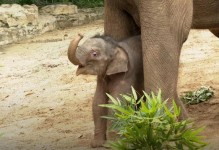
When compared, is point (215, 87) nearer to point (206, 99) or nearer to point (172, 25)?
point (206, 99)

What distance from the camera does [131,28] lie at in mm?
5547

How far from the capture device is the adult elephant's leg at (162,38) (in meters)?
4.91

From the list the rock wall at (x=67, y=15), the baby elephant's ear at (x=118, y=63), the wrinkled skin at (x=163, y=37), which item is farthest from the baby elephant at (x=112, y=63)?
the rock wall at (x=67, y=15)

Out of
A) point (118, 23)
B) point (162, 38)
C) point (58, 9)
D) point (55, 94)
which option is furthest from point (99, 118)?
point (58, 9)

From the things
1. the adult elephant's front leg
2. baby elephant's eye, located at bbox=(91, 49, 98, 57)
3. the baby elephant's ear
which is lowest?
the adult elephant's front leg

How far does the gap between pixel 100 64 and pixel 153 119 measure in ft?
6.26

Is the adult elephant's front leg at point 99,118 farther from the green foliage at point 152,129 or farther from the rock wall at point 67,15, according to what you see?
the rock wall at point 67,15

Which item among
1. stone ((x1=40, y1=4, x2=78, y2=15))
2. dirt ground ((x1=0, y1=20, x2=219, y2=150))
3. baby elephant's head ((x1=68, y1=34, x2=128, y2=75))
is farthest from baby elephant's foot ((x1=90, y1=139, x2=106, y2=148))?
stone ((x1=40, y1=4, x2=78, y2=15))

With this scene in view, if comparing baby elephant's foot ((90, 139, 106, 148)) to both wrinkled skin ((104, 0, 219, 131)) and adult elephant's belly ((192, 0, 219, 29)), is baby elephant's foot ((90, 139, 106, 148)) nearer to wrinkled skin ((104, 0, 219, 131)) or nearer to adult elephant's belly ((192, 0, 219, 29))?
wrinkled skin ((104, 0, 219, 131))

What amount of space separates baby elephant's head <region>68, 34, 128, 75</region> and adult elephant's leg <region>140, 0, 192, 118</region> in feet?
1.16

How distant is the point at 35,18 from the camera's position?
14266 mm

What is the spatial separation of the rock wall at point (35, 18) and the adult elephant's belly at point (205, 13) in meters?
8.14

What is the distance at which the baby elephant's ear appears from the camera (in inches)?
207

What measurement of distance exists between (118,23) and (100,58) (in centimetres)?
39
